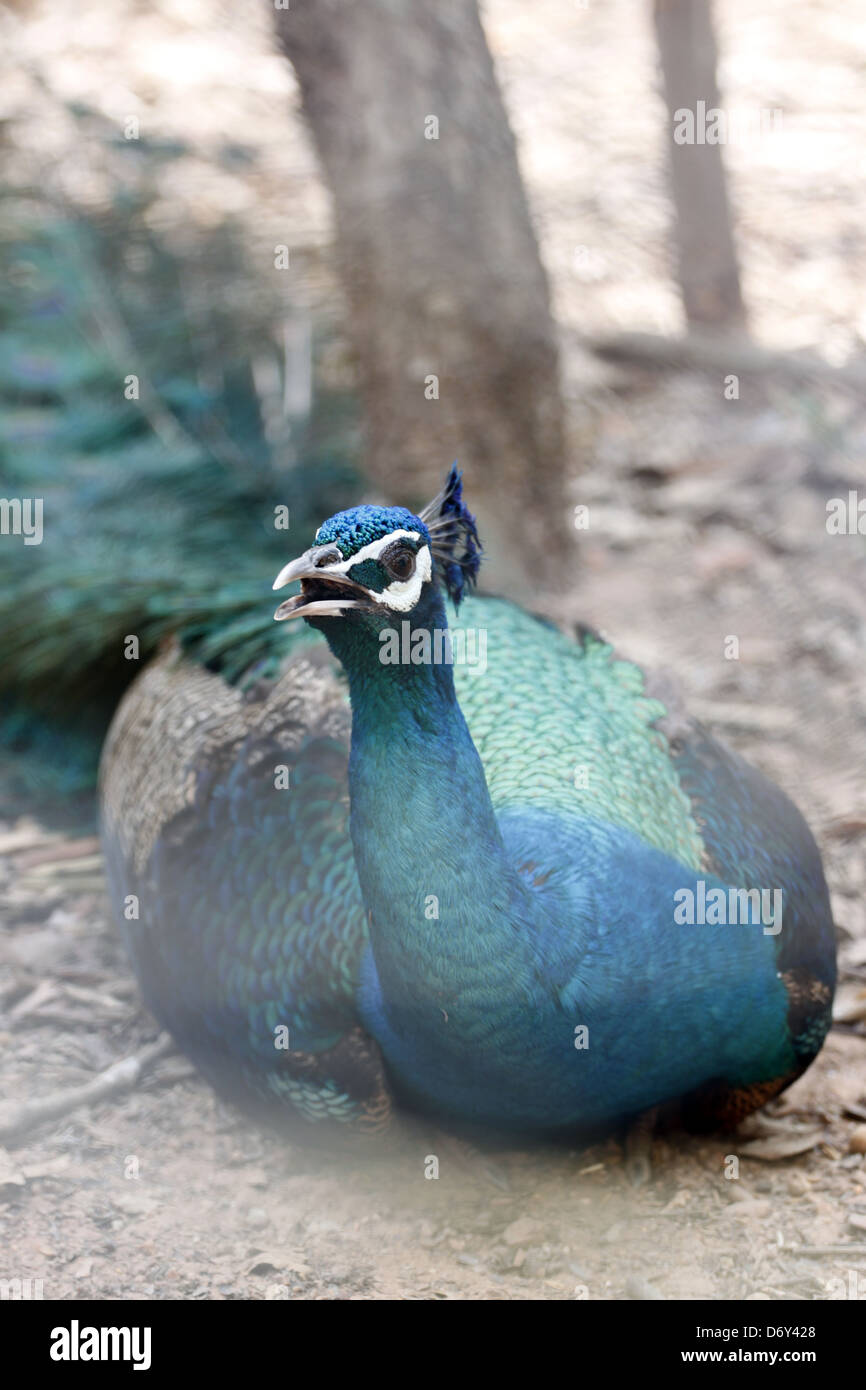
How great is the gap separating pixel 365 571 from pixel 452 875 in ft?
2.28

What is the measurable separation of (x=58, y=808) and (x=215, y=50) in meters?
8.37

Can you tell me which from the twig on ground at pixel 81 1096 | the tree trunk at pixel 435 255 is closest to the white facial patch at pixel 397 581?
the twig on ground at pixel 81 1096

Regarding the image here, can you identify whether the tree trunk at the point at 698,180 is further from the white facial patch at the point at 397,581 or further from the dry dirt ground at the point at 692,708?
the white facial patch at the point at 397,581

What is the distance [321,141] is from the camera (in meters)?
5.88

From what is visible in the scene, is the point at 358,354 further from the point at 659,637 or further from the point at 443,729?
the point at 443,729

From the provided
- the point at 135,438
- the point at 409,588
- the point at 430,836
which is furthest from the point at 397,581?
the point at 135,438

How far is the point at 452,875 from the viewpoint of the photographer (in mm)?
3164

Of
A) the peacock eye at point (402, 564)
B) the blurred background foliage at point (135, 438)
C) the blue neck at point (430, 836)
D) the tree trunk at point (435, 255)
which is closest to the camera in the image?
the peacock eye at point (402, 564)

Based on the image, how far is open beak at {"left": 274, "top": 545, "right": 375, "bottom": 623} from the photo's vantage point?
2.84m

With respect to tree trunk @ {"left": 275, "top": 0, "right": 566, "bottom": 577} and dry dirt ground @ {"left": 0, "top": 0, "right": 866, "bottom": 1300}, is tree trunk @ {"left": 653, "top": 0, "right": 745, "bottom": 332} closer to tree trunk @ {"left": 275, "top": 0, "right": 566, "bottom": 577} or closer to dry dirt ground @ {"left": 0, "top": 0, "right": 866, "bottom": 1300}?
dry dirt ground @ {"left": 0, "top": 0, "right": 866, "bottom": 1300}

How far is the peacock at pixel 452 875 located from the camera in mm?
3162

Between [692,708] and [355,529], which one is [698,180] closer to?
[692,708]

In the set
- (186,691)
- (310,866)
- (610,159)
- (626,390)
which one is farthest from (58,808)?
(610,159)

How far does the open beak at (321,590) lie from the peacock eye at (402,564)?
0.08m
